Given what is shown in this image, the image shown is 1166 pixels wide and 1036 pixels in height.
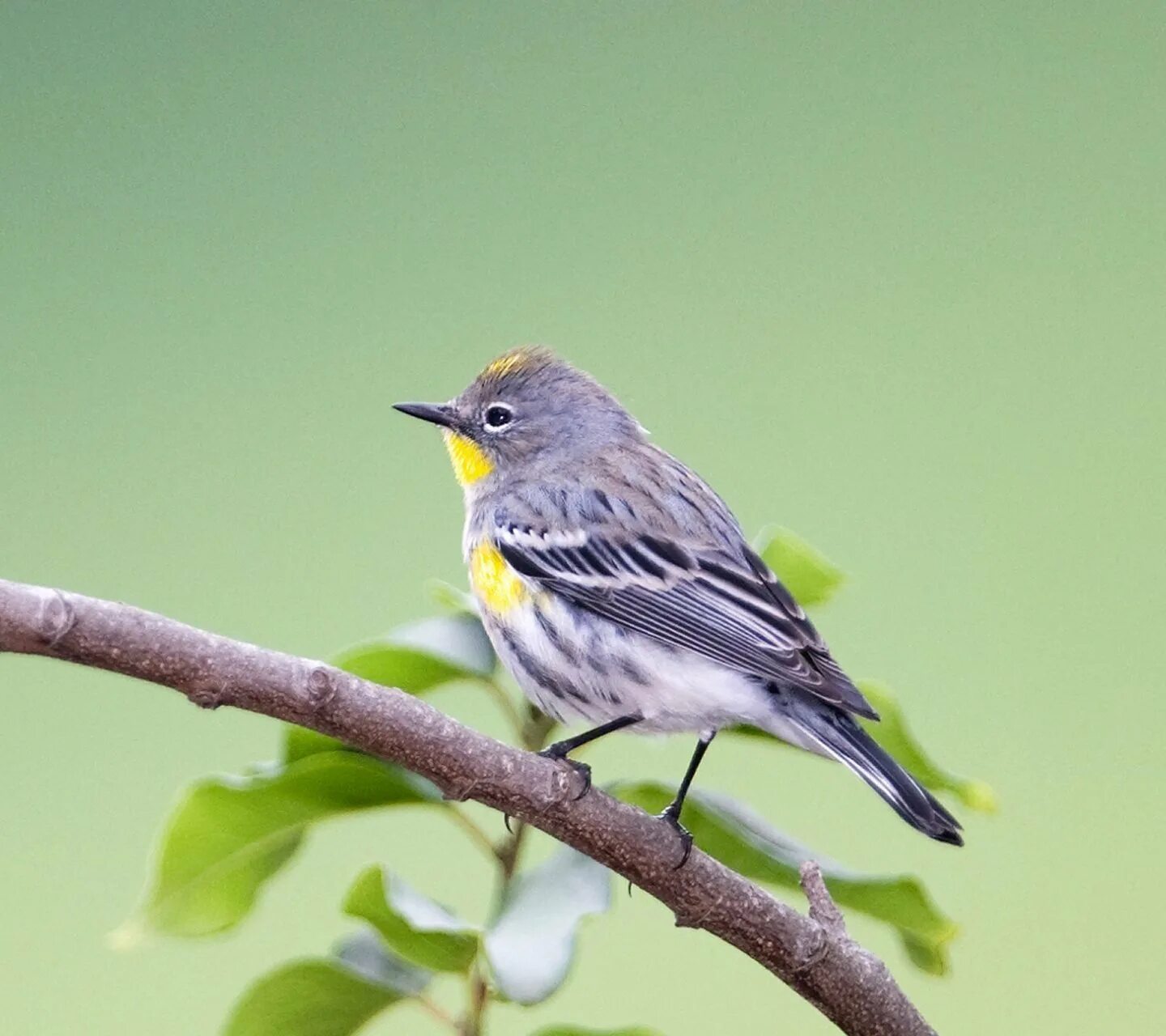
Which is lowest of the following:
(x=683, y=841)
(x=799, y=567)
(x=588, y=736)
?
(x=588, y=736)

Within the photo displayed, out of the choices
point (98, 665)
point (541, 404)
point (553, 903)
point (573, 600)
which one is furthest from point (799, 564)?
point (98, 665)

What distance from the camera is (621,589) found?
177 cm

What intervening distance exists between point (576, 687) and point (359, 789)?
39cm

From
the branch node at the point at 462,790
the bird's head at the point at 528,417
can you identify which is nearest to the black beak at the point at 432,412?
the bird's head at the point at 528,417

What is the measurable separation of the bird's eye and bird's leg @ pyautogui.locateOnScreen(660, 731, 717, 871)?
578 millimetres

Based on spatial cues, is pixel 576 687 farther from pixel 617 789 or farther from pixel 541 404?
pixel 541 404

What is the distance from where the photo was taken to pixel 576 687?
5.29 ft

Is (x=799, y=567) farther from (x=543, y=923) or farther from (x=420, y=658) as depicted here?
(x=543, y=923)

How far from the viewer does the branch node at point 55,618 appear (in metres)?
0.98

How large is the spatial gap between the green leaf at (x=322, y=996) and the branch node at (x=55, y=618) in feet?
1.14

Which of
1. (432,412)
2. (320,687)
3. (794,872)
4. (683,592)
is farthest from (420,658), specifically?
(432,412)

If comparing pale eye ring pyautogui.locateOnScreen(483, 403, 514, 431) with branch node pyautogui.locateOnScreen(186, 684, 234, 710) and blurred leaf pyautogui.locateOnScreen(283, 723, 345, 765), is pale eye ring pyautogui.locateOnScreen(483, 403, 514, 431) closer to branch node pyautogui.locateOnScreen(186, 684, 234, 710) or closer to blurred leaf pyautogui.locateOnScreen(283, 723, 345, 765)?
blurred leaf pyautogui.locateOnScreen(283, 723, 345, 765)

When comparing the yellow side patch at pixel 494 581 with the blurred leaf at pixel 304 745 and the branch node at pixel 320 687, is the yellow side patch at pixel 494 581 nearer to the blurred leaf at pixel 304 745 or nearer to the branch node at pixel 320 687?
the blurred leaf at pixel 304 745

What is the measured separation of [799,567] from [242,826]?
614 mm
